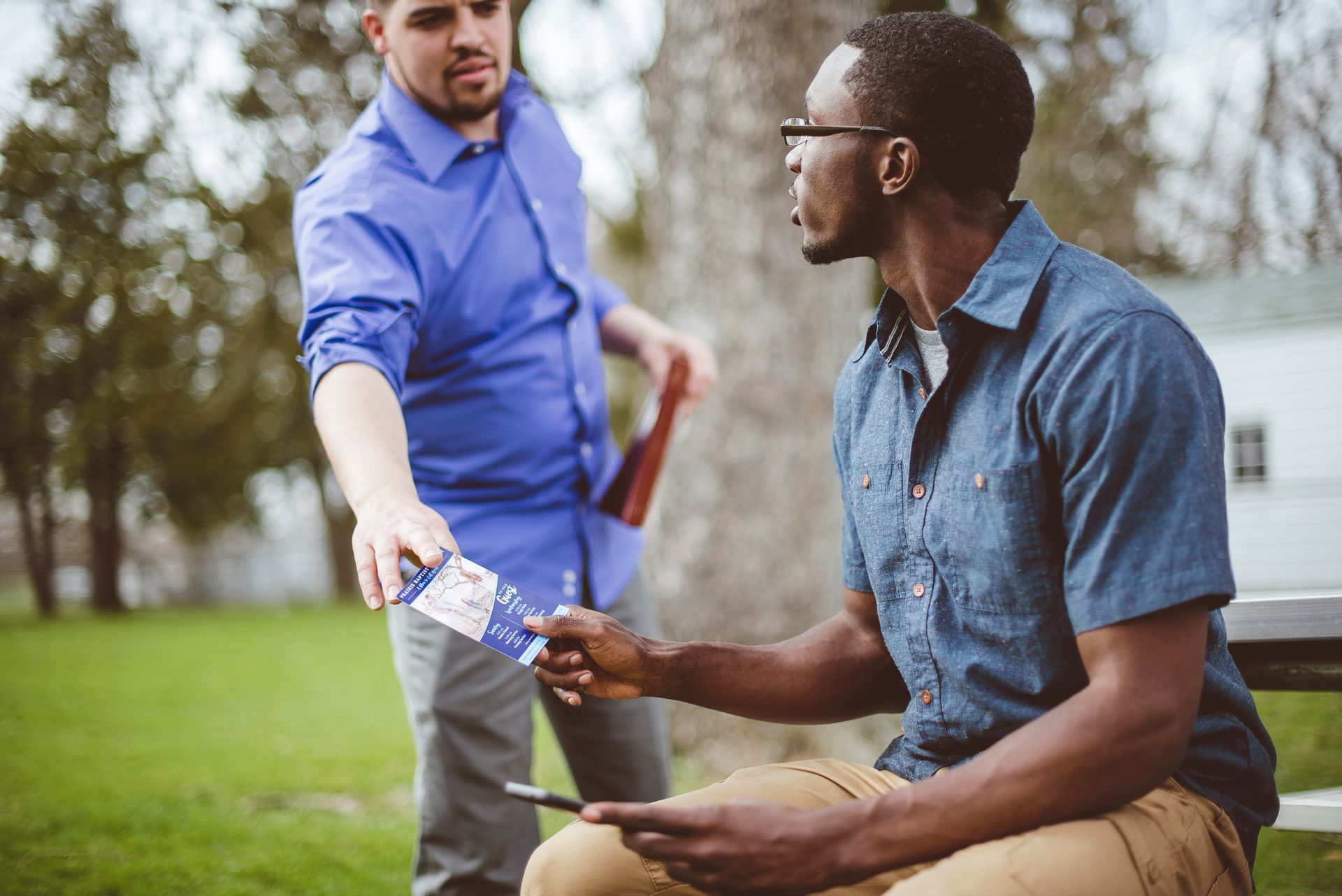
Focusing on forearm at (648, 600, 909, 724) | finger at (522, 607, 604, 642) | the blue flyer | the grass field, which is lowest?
the grass field

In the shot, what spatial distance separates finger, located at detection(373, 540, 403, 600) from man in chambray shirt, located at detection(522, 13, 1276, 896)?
31 centimetres

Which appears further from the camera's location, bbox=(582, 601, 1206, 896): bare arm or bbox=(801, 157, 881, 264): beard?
bbox=(801, 157, 881, 264): beard

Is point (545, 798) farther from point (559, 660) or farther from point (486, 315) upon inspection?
point (486, 315)

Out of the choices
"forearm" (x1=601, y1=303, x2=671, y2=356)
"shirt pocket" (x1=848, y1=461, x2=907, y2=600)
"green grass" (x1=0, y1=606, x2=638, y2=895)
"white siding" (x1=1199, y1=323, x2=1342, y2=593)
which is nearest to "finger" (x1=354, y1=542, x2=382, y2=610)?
"shirt pocket" (x1=848, y1=461, x2=907, y2=600)

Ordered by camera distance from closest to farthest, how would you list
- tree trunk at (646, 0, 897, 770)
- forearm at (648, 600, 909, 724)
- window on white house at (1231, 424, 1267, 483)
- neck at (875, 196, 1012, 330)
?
neck at (875, 196, 1012, 330), forearm at (648, 600, 909, 724), tree trunk at (646, 0, 897, 770), window on white house at (1231, 424, 1267, 483)

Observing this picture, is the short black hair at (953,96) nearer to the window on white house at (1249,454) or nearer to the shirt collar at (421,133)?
the shirt collar at (421,133)

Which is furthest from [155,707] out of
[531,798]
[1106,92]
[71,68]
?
[1106,92]

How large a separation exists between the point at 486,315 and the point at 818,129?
1155 mm

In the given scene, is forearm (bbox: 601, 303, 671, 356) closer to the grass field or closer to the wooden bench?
the wooden bench

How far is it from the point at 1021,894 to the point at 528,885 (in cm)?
86

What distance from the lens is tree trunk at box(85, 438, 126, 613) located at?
2127 cm

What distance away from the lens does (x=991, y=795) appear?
150 centimetres

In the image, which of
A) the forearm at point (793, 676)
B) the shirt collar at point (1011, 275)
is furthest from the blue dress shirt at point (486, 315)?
the shirt collar at point (1011, 275)

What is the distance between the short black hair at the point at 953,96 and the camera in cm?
179
